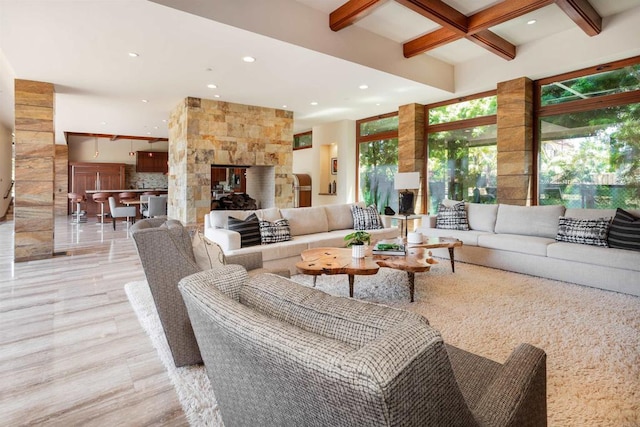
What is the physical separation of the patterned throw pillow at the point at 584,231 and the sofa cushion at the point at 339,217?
8.85 ft

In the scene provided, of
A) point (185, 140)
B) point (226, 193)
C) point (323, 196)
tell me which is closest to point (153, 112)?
point (185, 140)

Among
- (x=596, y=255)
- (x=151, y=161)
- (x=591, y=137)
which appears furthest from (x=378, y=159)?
(x=151, y=161)

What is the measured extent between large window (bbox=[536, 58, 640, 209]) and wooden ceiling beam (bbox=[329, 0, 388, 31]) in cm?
356

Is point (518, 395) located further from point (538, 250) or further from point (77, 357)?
point (538, 250)

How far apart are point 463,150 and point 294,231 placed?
13.3 feet

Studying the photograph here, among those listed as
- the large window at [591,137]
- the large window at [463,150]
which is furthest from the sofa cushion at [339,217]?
the large window at [591,137]

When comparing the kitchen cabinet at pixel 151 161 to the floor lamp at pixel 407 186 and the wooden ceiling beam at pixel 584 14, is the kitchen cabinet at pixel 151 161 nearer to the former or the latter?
the floor lamp at pixel 407 186

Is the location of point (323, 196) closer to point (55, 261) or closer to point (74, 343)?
point (55, 261)

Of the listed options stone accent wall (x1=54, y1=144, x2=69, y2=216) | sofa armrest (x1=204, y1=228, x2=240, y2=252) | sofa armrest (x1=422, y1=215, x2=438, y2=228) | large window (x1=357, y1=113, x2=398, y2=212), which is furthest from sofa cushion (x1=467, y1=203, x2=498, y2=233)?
stone accent wall (x1=54, y1=144, x2=69, y2=216)

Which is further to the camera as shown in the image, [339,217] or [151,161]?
[151,161]

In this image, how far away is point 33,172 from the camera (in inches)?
199

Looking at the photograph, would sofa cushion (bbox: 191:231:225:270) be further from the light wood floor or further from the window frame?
the window frame

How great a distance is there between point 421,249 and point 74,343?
127 inches

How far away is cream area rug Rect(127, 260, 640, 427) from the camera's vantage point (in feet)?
5.79
